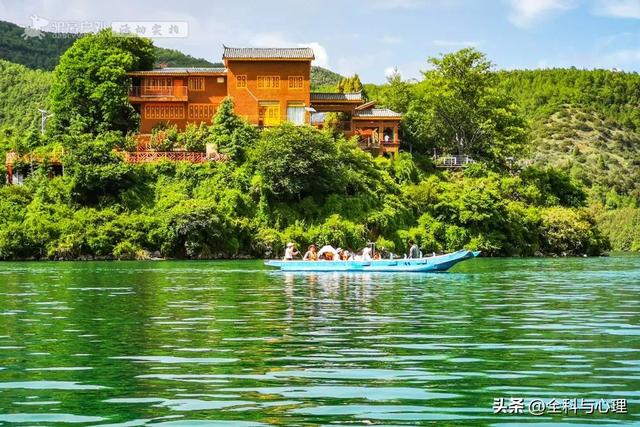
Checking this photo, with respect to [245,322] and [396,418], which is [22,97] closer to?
[245,322]

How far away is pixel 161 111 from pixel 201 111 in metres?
3.03

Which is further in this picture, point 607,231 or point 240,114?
point 607,231

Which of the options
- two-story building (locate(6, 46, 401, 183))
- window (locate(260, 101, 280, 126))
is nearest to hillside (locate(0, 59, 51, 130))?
two-story building (locate(6, 46, 401, 183))

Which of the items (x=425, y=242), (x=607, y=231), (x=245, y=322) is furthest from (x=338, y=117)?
(x=245, y=322)

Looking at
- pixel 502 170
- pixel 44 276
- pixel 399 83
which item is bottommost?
pixel 44 276

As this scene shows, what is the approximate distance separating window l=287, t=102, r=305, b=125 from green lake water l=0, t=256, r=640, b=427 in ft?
146

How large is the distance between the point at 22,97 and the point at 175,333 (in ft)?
304

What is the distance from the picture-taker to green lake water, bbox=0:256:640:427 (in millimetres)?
10266

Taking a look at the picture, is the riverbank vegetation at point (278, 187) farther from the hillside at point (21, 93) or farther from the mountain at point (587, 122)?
the mountain at point (587, 122)

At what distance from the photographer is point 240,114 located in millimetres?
72750

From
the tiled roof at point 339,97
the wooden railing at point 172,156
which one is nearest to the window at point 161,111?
the wooden railing at point 172,156

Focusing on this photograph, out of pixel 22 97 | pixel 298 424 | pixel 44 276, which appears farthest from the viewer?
pixel 22 97

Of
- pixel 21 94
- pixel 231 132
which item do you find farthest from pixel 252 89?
pixel 21 94

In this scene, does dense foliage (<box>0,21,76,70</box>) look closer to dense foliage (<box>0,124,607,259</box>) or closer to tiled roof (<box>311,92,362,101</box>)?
tiled roof (<box>311,92,362,101</box>)
